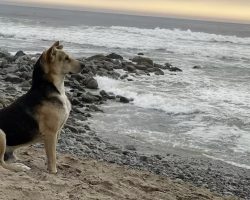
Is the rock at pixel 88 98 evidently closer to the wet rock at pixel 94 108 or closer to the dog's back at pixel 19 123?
the wet rock at pixel 94 108

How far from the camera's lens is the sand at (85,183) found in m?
5.81

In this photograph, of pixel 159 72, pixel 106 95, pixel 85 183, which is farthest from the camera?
pixel 159 72

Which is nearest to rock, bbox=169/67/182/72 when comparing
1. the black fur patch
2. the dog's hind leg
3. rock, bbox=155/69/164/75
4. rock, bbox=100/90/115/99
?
rock, bbox=155/69/164/75

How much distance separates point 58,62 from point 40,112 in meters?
0.70

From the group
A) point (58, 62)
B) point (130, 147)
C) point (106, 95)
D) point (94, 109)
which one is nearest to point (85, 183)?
point (58, 62)

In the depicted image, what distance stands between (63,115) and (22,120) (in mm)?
537

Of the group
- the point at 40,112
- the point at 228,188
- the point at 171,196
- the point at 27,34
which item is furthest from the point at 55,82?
the point at 27,34

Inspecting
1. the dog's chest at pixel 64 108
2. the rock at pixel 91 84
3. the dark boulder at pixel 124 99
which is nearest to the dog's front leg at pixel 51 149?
the dog's chest at pixel 64 108

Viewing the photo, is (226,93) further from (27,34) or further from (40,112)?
(27,34)

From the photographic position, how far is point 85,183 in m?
6.52

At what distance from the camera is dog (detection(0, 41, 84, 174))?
21.5 ft

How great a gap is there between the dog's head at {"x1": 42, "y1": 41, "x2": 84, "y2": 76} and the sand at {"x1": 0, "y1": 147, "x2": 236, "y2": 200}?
1362 mm

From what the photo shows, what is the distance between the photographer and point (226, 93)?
1866 cm

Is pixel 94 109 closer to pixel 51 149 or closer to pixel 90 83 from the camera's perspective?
pixel 90 83
